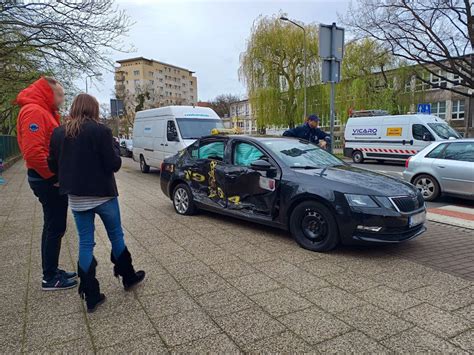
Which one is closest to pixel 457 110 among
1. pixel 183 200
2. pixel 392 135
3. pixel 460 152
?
pixel 392 135

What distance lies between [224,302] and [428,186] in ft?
21.8

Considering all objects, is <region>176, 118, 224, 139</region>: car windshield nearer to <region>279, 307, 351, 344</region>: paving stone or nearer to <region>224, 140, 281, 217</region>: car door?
<region>224, 140, 281, 217</region>: car door

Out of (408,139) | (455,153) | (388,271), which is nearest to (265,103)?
(408,139)

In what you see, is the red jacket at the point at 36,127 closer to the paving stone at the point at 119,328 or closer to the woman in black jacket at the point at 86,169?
the woman in black jacket at the point at 86,169

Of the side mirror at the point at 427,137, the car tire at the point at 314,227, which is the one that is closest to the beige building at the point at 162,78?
the side mirror at the point at 427,137

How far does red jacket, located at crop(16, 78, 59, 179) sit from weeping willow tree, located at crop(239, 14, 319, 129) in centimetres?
2754

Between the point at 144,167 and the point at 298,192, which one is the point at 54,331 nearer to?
the point at 298,192

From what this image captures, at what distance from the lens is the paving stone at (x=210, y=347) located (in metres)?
2.49

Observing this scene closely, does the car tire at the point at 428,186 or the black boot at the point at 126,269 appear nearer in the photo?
the black boot at the point at 126,269

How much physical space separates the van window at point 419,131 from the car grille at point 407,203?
43.1 feet

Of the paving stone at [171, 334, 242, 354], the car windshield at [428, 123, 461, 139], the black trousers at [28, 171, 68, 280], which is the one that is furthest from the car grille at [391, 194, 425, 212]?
the car windshield at [428, 123, 461, 139]

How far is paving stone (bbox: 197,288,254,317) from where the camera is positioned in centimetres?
306

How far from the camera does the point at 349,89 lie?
2991 centimetres

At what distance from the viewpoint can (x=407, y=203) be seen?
4316mm
